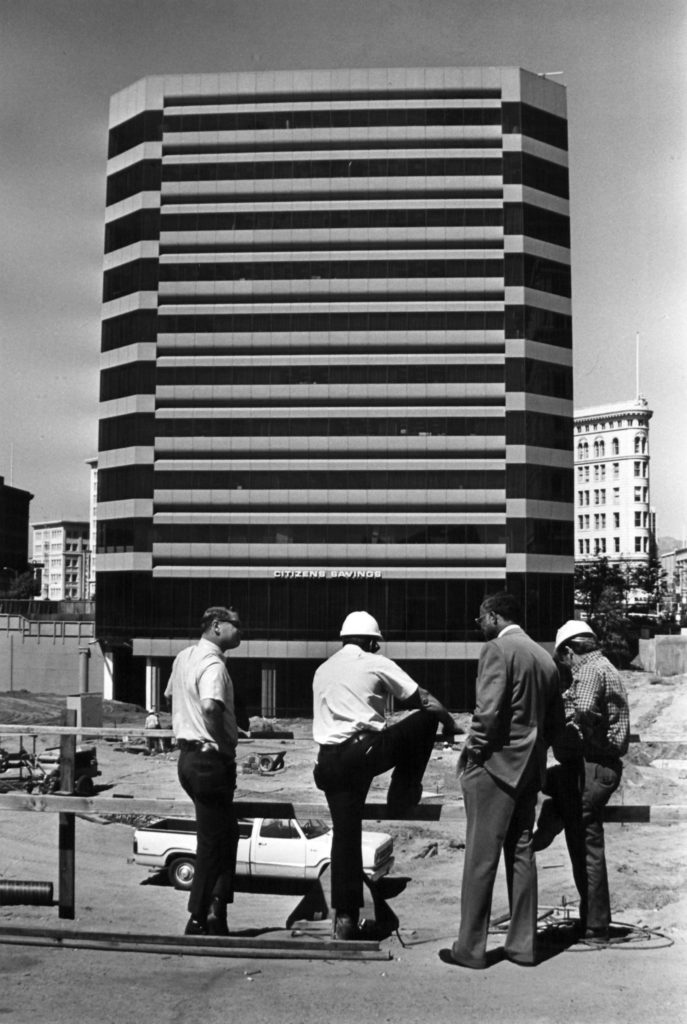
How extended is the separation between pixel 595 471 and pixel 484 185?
93500mm

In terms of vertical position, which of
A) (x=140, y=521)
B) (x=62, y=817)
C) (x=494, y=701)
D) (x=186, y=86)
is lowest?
(x=62, y=817)

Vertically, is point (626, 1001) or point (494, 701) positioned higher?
point (494, 701)

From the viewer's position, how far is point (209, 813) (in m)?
6.38

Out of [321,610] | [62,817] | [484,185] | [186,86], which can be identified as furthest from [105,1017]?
[186,86]

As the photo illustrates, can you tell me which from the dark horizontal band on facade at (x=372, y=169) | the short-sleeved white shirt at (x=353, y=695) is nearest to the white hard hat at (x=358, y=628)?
the short-sleeved white shirt at (x=353, y=695)

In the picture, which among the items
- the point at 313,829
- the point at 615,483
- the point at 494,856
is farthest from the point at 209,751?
the point at 615,483

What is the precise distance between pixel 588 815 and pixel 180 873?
12.9 metres

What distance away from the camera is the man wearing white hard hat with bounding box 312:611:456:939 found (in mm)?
6000

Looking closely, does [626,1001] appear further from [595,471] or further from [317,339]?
[595,471]

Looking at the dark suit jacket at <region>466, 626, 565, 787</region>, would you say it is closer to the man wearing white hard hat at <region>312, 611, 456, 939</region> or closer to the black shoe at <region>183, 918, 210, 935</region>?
the man wearing white hard hat at <region>312, 611, 456, 939</region>

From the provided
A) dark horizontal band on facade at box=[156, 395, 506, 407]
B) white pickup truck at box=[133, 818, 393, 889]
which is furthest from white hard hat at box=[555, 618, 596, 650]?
dark horizontal band on facade at box=[156, 395, 506, 407]

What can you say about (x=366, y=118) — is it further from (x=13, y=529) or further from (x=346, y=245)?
(x=13, y=529)

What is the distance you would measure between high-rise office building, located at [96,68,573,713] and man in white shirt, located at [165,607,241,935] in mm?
64611

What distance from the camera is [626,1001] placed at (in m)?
5.23
